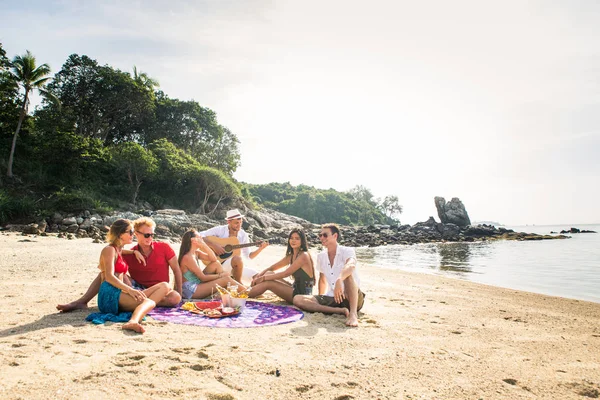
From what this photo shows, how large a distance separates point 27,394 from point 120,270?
267 cm

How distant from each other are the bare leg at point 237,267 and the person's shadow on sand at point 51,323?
117 inches

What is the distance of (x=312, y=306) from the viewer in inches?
241

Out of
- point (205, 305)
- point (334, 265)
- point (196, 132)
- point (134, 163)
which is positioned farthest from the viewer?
point (196, 132)

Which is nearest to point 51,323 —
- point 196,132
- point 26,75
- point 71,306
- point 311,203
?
point 71,306

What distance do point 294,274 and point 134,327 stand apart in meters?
3.05

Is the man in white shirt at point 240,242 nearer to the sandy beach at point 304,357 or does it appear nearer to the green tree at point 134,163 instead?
the sandy beach at point 304,357

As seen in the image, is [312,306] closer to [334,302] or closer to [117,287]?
[334,302]

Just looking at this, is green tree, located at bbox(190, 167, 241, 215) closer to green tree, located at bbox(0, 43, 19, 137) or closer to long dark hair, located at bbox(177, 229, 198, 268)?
green tree, located at bbox(0, 43, 19, 137)

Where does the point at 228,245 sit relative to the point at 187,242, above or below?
below

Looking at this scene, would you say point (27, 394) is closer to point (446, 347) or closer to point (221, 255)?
point (446, 347)

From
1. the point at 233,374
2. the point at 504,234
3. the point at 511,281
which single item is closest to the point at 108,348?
the point at 233,374

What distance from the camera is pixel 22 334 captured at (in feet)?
13.6

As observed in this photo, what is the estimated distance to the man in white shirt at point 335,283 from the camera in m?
5.69

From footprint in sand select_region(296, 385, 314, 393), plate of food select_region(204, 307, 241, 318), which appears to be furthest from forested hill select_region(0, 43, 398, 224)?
footprint in sand select_region(296, 385, 314, 393)
